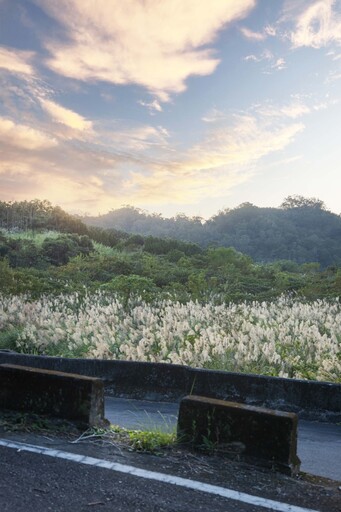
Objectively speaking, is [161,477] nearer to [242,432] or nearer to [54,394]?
[242,432]

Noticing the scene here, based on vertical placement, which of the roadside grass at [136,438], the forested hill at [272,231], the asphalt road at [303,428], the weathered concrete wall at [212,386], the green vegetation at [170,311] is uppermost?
the forested hill at [272,231]

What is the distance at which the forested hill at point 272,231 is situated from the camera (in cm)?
7000

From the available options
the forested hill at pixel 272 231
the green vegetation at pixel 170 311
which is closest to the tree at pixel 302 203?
the forested hill at pixel 272 231

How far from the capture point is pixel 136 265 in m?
33.0

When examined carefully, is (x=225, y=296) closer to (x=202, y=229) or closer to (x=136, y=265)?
(x=136, y=265)

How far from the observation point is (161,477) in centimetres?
408

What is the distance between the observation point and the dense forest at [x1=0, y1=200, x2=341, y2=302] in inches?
872

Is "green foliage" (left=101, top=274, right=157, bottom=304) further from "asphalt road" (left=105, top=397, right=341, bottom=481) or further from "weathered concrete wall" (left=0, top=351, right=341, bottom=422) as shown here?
"asphalt road" (left=105, top=397, right=341, bottom=481)

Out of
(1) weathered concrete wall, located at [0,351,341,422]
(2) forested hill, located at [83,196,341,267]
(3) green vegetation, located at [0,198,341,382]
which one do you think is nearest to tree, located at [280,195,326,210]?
(2) forested hill, located at [83,196,341,267]

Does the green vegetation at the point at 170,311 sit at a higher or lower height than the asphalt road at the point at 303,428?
higher

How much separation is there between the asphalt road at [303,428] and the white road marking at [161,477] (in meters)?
1.01

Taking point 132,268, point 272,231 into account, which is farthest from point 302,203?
point 132,268

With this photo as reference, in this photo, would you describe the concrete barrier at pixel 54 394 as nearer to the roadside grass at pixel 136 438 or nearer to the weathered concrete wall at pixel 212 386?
the roadside grass at pixel 136 438

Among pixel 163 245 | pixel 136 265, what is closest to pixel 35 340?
pixel 136 265
